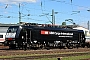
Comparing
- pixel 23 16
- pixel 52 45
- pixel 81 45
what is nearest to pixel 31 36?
pixel 52 45

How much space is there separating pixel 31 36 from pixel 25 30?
1.45m

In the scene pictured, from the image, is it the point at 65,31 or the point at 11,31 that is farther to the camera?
the point at 65,31

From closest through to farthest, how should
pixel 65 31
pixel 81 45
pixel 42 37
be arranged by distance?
pixel 42 37 → pixel 65 31 → pixel 81 45

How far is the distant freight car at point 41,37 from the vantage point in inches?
1390

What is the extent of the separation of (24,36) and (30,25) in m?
2.43

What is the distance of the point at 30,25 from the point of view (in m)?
37.3

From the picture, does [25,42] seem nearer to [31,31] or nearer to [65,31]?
[31,31]

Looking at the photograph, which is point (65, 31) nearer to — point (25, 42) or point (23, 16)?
point (25, 42)

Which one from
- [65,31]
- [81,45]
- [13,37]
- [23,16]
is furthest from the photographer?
[23,16]

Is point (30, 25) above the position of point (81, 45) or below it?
above

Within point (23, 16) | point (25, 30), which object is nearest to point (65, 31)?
point (25, 30)

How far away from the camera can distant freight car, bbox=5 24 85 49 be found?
116 feet

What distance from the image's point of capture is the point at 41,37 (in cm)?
3800

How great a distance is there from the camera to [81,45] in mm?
46750
